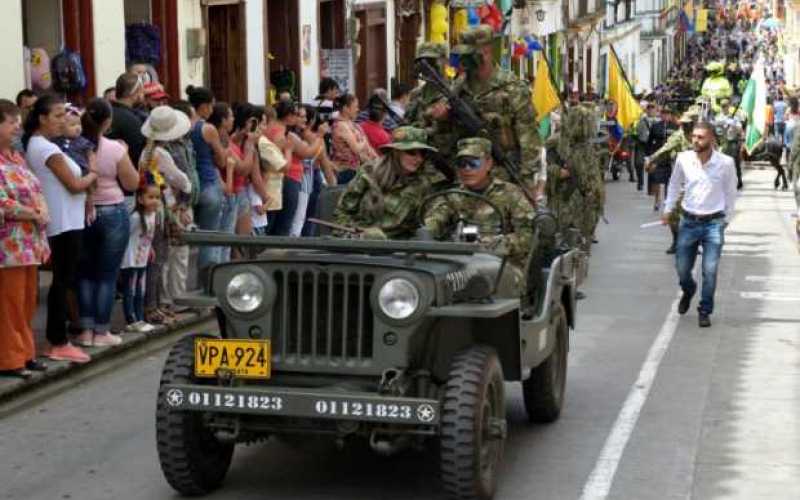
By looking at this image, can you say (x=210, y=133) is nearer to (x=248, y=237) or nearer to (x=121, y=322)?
(x=121, y=322)

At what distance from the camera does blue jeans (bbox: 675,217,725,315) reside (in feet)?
48.6

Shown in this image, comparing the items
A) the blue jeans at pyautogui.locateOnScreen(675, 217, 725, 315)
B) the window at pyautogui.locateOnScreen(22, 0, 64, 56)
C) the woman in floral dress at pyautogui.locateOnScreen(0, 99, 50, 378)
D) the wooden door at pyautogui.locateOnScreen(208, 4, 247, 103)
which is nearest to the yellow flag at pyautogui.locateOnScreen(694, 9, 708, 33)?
the wooden door at pyautogui.locateOnScreen(208, 4, 247, 103)

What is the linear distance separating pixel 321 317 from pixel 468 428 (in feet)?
2.91

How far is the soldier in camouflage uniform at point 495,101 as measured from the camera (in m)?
11.2

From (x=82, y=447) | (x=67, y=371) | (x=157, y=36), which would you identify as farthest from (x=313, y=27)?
(x=82, y=447)

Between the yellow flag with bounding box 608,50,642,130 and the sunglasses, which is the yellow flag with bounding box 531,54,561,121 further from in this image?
the sunglasses

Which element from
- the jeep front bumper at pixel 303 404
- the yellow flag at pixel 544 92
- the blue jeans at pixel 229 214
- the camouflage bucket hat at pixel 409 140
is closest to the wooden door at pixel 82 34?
the blue jeans at pixel 229 214

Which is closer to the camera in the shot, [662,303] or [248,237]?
[248,237]

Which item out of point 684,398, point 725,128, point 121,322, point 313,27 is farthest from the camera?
point 725,128

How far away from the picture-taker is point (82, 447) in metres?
9.79

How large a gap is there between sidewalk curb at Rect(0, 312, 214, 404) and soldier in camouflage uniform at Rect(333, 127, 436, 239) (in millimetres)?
2506

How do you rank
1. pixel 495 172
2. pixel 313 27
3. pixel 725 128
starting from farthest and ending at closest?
pixel 725 128, pixel 313 27, pixel 495 172

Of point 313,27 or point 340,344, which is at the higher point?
point 313,27

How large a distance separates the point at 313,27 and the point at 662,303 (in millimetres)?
10096
